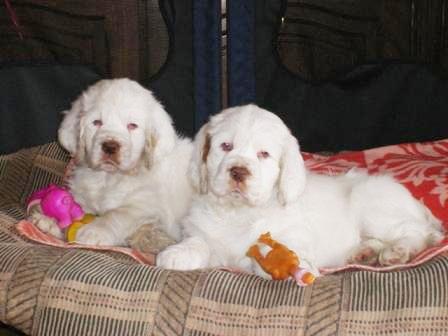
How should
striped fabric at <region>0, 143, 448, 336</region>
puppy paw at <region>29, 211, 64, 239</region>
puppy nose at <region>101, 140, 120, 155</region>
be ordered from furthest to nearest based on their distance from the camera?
1. puppy paw at <region>29, 211, 64, 239</region>
2. puppy nose at <region>101, 140, 120, 155</region>
3. striped fabric at <region>0, 143, 448, 336</region>

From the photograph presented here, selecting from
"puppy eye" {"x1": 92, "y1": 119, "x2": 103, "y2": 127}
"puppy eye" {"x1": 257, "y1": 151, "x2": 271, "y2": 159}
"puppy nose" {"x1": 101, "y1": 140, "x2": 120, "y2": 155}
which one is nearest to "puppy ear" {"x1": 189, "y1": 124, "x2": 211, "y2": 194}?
"puppy eye" {"x1": 257, "y1": 151, "x2": 271, "y2": 159}

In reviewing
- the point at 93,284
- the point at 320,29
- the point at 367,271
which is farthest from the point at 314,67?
the point at 93,284

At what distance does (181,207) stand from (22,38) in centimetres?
150

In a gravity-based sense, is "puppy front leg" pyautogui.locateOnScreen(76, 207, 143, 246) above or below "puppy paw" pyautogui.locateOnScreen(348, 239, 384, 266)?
above

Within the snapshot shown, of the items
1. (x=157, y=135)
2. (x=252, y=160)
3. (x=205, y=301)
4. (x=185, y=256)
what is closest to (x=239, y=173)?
(x=252, y=160)

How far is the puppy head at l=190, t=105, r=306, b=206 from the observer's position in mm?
2914

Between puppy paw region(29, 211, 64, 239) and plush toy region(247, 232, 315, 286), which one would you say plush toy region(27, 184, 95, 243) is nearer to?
puppy paw region(29, 211, 64, 239)

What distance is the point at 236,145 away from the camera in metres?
2.98

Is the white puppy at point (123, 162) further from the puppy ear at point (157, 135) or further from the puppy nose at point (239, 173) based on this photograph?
the puppy nose at point (239, 173)

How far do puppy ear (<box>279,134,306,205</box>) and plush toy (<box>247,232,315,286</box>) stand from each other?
0.24 m

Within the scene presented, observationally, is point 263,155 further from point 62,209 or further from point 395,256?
point 62,209

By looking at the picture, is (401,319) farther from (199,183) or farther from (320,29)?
(320,29)

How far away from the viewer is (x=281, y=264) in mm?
2668

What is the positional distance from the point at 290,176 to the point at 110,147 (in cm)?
91
